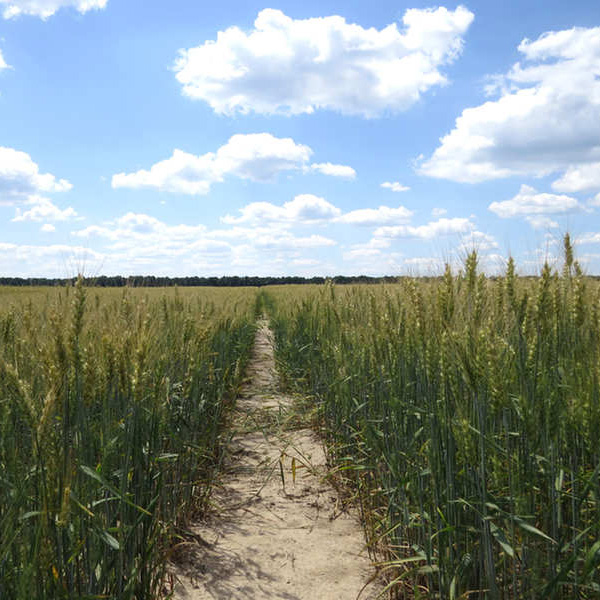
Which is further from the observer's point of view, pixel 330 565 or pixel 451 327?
pixel 330 565

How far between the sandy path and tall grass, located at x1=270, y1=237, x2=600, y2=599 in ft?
0.89

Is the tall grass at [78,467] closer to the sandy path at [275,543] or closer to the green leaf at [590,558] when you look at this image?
the sandy path at [275,543]

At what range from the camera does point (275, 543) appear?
293 cm

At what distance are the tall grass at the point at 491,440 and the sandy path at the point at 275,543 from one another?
0.27m

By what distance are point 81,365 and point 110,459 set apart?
0.44m

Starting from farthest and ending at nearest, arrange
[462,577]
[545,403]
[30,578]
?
[462,577] < [545,403] < [30,578]

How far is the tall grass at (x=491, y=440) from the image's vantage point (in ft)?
5.29

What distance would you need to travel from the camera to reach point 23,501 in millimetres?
1512

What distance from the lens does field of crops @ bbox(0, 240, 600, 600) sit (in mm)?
1512

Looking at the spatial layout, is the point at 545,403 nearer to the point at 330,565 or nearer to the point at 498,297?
the point at 498,297

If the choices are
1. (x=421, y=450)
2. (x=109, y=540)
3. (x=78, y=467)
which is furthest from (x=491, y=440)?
(x=78, y=467)

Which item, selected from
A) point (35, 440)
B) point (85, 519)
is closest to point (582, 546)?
point (85, 519)

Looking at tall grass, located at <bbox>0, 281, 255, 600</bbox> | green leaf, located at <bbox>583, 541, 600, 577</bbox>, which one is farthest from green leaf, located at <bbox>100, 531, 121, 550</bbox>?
green leaf, located at <bbox>583, 541, 600, 577</bbox>

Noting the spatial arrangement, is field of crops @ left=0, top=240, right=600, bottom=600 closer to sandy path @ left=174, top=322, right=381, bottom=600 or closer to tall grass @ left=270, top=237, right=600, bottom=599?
tall grass @ left=270, top=237, right=600, bottom=599
